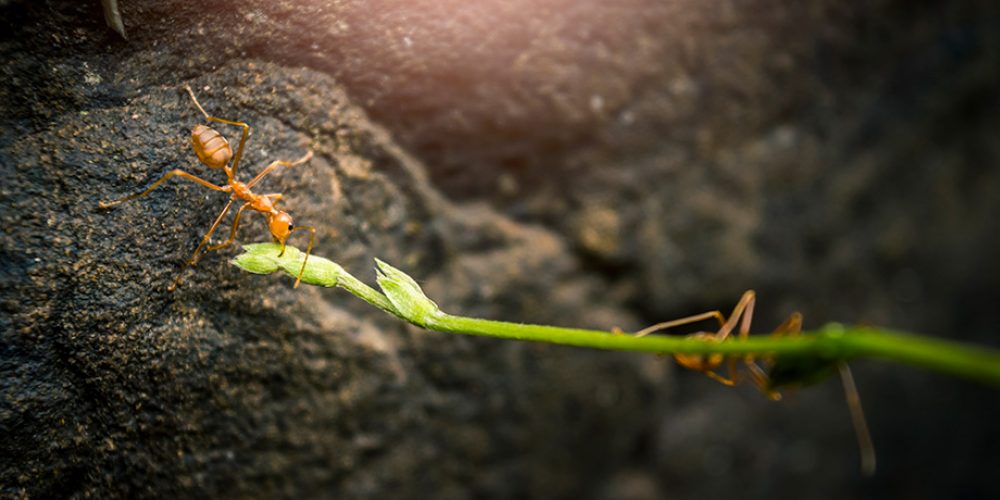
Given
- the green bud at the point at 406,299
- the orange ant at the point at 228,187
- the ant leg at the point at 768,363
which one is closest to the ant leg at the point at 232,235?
the orange ant at the point at 228,187

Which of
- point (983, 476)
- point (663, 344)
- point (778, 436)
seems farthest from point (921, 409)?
point (663, 344)

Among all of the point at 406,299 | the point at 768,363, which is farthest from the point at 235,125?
the point at 768,363

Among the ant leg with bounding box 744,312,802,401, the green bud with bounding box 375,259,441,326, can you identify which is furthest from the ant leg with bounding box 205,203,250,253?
the ant leg with bounding box 744,312,802,401

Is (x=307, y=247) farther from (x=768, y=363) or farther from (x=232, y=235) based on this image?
(x=768, y=363)

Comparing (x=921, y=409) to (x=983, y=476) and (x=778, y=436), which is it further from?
(x=778, y=436)

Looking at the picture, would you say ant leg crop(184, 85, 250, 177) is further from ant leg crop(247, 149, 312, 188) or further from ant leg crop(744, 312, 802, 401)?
ant leg crop(744, 312, 802, 401)

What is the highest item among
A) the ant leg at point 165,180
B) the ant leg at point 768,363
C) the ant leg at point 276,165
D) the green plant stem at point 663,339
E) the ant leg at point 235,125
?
the ant leg at point 235,125

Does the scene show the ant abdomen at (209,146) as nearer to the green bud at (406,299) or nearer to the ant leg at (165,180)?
the ant leg at (165,180)
